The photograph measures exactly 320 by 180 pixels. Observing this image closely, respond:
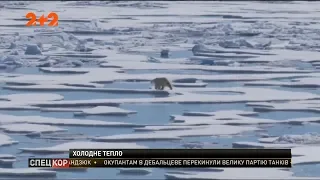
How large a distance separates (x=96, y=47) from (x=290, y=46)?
1982mm

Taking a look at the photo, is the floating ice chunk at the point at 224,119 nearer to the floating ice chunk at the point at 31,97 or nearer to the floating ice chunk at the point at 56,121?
the floating ice chunk at the point at 56,121

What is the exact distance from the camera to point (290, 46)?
370 inches

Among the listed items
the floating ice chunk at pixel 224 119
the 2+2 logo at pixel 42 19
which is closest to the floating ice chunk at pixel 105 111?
the floating ice chunk at pixel 224 119

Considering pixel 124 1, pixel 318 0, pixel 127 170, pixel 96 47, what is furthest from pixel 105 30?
pixel 127 170

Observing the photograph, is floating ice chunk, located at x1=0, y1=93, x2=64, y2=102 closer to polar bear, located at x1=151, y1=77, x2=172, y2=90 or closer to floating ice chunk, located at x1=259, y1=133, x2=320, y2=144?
polar bear, located at x1=151, y1=77, x2=172, y2=90

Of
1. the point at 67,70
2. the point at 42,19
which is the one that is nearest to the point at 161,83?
the point at 67,70

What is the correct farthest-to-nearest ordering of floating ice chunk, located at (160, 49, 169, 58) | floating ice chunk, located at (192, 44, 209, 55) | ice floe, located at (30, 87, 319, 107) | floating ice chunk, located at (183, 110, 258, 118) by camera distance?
floating ice chunk, located at (192, 44, 209, 55) → floating ice chunk, located at (160, 49, 169, 58) → ice floe, located at (30, 87, 319, 107) → floating ice chunk, located at (183, 110, 258, 118)

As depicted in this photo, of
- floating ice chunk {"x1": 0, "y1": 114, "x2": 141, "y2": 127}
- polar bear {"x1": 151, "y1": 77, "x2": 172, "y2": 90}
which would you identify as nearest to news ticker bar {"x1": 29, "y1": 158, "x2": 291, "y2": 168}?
floating ice chunk {"x1": 0, "y1": 114, "x2": 141, "y2": 127}

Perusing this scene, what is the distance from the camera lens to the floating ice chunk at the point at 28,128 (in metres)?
5.40

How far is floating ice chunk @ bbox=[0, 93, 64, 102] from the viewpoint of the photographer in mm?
6501
